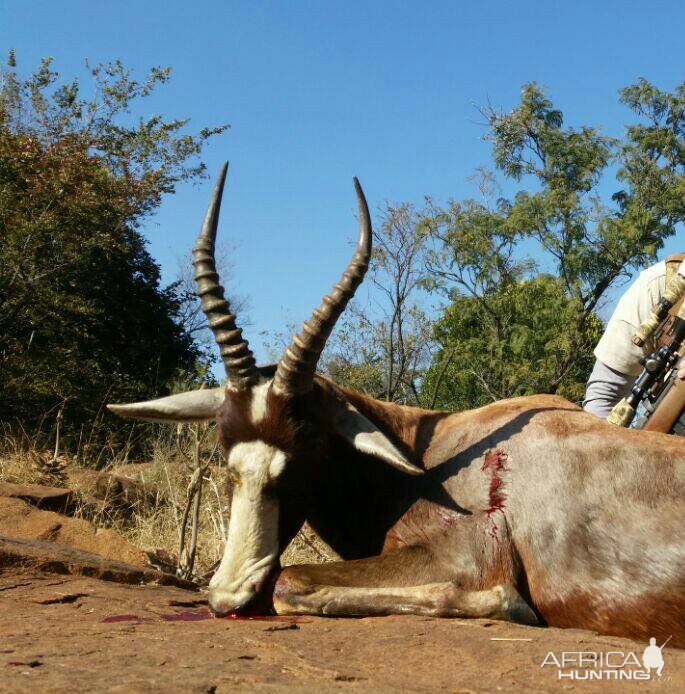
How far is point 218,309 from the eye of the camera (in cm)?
491

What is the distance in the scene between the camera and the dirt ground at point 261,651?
266cm

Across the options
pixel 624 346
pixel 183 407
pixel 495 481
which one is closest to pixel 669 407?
pixel 624 346

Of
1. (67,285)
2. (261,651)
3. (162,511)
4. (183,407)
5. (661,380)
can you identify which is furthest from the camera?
(67,285)

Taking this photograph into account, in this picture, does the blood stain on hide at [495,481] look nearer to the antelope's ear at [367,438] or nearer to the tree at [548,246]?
the antelope's ear at [367,438]

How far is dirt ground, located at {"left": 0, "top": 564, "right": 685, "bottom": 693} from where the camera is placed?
266 cm

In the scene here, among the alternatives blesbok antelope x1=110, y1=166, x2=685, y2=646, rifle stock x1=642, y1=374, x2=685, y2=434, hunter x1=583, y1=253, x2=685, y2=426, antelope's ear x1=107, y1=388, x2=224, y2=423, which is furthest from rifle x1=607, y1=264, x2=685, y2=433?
antelope's ear x1=107, y1=388, x2=224, y2=423

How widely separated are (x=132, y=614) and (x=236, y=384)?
128 centimetres

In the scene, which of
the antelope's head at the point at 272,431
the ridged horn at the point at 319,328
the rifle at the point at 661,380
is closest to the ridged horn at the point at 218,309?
the antelope's head at the point at 272,431

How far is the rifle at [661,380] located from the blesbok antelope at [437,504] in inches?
23.2

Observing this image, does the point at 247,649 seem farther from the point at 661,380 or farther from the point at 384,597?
the point at 661,380

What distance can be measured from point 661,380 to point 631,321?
904 millimetres

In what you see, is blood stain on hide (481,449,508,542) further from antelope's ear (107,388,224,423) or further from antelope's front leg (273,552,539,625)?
antelope's ear (107,388,224,423)

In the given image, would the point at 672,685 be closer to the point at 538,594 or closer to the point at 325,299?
the point at 538,594

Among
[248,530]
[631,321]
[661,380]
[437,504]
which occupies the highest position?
[631,321]
